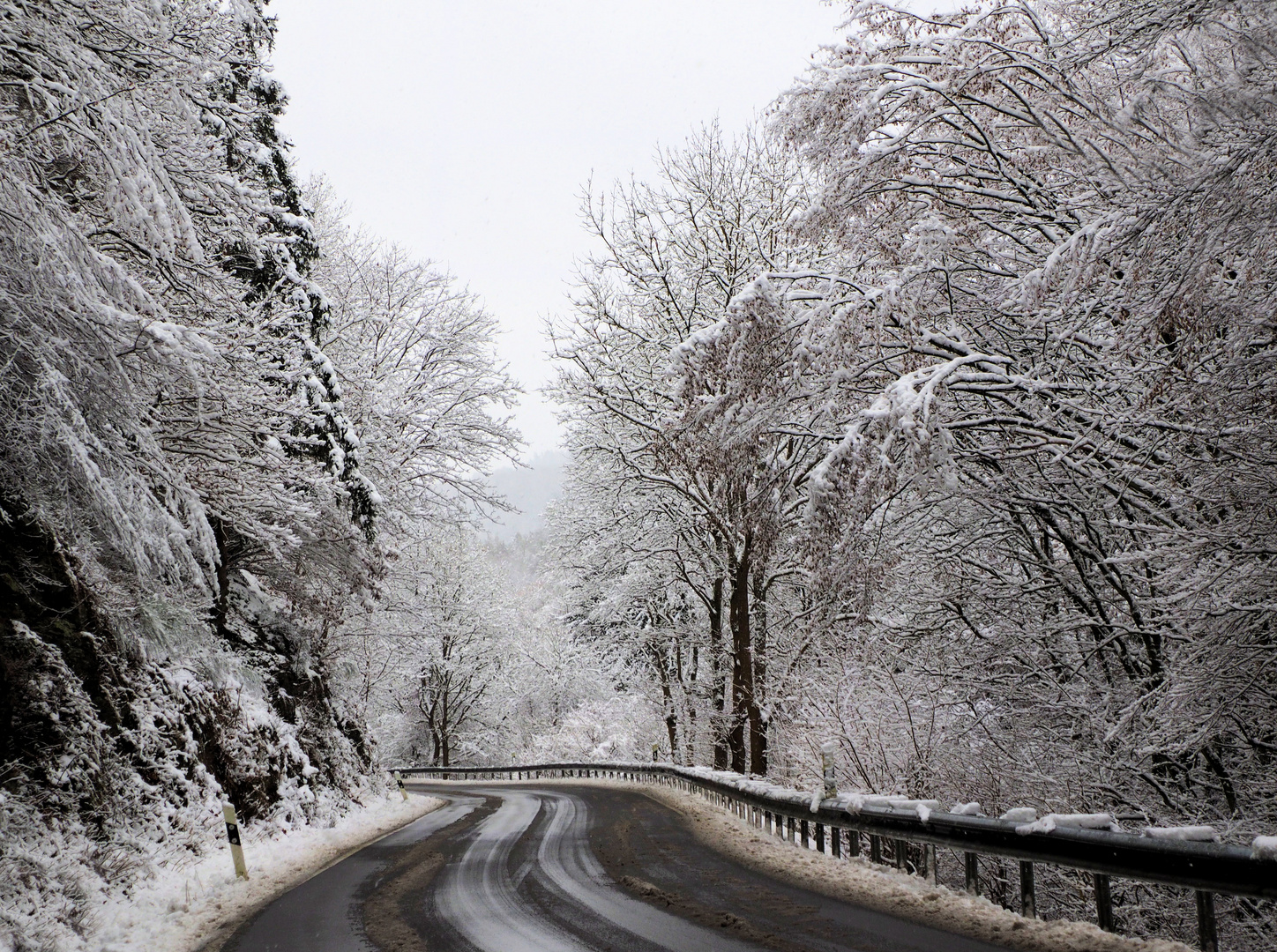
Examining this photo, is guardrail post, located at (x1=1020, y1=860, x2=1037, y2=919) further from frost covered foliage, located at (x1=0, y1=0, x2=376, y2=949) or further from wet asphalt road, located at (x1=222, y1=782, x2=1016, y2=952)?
frost covered foliage, located at (x1=0, y1=0, x2=376, y2=949)

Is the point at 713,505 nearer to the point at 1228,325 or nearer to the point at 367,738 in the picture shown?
the point at 1228,325

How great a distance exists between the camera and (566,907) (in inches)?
261

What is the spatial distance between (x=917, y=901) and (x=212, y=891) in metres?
7.05

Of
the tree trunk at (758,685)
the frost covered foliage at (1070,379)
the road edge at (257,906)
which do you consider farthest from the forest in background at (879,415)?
the tree trunk at (758,685)

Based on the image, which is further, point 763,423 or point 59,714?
point 59,714

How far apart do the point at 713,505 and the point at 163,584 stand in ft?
31.4

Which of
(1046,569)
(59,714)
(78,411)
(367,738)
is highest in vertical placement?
(78,411)

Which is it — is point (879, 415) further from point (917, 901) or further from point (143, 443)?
point (143, 443)

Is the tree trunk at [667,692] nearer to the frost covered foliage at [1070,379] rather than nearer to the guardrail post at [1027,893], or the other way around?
the frost covered foliage at [1070,379]

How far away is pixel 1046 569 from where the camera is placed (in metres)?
8.17

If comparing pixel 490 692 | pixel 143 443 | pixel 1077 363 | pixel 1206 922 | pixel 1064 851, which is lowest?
pixel 490 692

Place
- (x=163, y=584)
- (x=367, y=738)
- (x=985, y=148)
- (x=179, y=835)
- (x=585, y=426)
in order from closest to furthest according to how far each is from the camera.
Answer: (x=985, y=148)
(x=179, y=835)
(x=163, y=584)
(x=585, y=426)
(x=367, y=738)

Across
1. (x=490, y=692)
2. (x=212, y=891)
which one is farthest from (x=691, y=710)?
(x=490, y=692)

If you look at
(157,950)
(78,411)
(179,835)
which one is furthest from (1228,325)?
(179,835)
